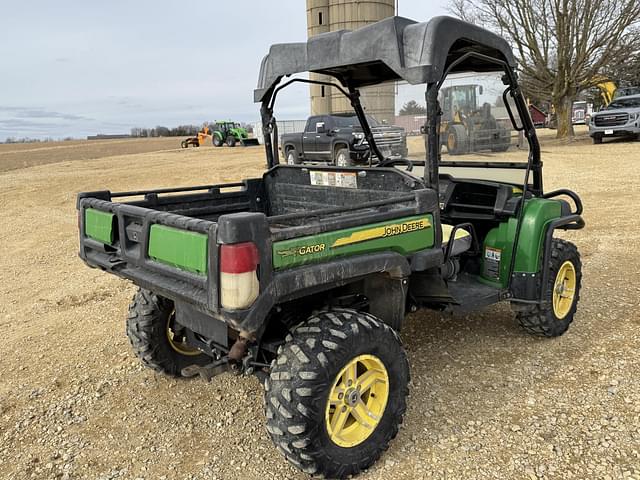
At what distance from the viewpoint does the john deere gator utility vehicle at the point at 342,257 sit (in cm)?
249

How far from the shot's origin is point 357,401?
2.76m

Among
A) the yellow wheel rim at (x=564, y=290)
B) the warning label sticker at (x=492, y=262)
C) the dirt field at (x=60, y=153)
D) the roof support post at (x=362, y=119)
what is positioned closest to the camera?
the warning label sticker at (x=492, y=262)

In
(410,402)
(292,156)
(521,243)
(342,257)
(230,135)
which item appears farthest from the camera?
(230,135)

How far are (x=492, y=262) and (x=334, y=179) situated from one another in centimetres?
126

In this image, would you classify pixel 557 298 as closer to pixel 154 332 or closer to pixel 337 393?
pixel 337 393

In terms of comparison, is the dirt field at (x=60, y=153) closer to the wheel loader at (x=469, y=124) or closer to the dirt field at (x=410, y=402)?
the dirt field at (x=410, y=402)

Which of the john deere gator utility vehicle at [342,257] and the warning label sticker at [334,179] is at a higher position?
the warning label sticker at [334,179]

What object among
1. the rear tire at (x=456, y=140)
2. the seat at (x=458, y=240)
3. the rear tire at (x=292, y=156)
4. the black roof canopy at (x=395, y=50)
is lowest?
the seat at (x=458, y=240)

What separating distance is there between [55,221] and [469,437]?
9164 millimetres

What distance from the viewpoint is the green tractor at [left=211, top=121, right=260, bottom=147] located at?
34684 millimetres

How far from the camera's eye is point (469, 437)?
2992 mm

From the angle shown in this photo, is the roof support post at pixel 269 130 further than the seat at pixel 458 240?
Yes

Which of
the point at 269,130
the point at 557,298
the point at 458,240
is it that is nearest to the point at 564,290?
the point at 557,298

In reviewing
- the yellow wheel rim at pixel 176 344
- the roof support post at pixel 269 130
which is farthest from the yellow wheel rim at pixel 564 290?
the yellow wheel rim at pixel 176 344
